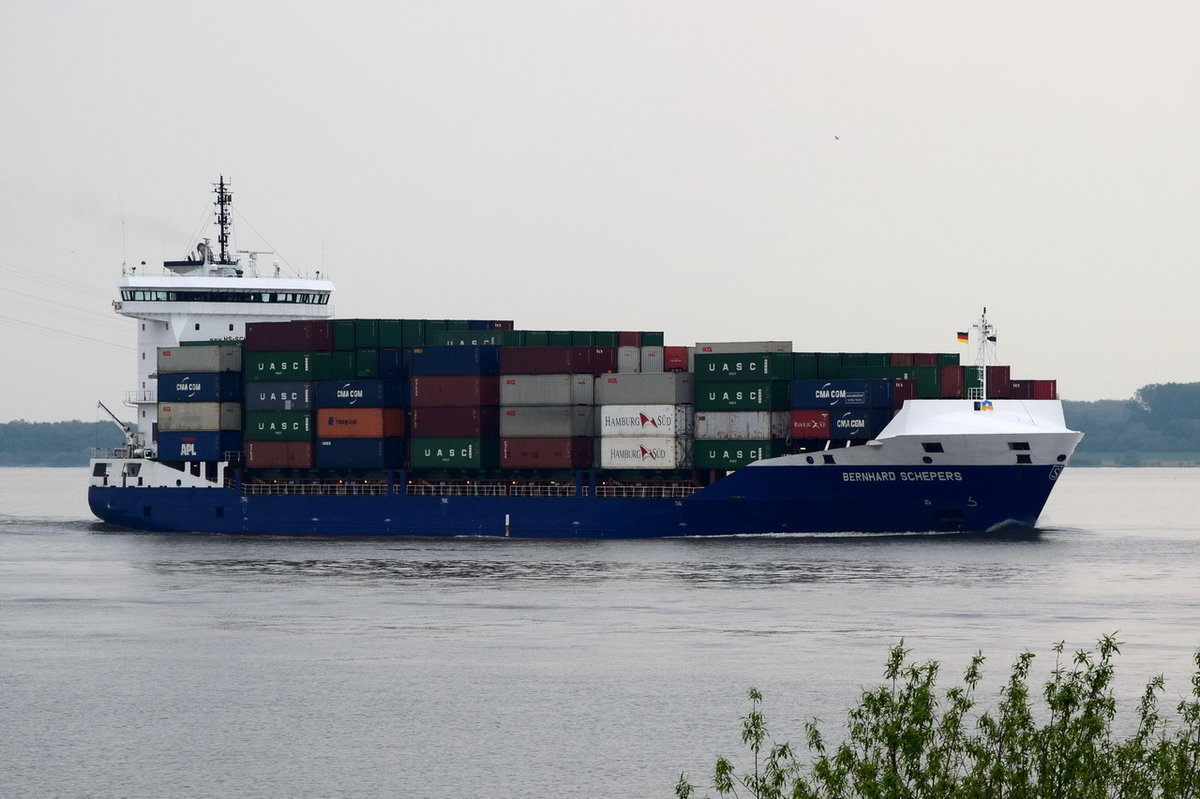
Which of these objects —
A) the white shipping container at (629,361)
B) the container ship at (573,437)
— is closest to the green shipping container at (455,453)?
the container ship at (573,437)

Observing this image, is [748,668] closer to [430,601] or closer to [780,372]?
[430,601]

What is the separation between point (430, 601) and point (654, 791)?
907 inches

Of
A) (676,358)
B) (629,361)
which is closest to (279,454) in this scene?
(629,361)

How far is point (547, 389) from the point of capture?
6475 cm

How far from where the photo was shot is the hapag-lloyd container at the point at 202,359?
71625 millimetres

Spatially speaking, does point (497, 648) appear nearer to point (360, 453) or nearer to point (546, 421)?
point (546, 421)

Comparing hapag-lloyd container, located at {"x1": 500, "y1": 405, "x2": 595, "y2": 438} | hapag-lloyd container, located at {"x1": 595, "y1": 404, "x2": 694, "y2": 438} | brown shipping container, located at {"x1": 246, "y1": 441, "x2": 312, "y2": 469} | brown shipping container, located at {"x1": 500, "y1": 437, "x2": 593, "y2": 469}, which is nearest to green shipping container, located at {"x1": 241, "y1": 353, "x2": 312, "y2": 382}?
brown shipping container, located at {"x1": 246, "y1": 441, "x2": 312, "y2": 469}

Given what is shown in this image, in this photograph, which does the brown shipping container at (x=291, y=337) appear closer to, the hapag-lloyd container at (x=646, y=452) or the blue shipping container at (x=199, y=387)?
the blue shipping container at (x=199, y=387)

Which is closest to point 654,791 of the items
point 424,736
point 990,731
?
point 424,736

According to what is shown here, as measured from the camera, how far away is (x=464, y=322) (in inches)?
2849

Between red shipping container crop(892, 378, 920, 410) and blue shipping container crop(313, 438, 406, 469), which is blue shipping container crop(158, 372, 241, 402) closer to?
blue shipping container crop(313, 438, 406, 469)

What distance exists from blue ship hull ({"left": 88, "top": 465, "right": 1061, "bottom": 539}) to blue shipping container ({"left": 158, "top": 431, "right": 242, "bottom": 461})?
262 centimetres

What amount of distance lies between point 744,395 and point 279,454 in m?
22.1

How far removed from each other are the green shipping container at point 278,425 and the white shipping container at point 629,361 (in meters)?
14.4
